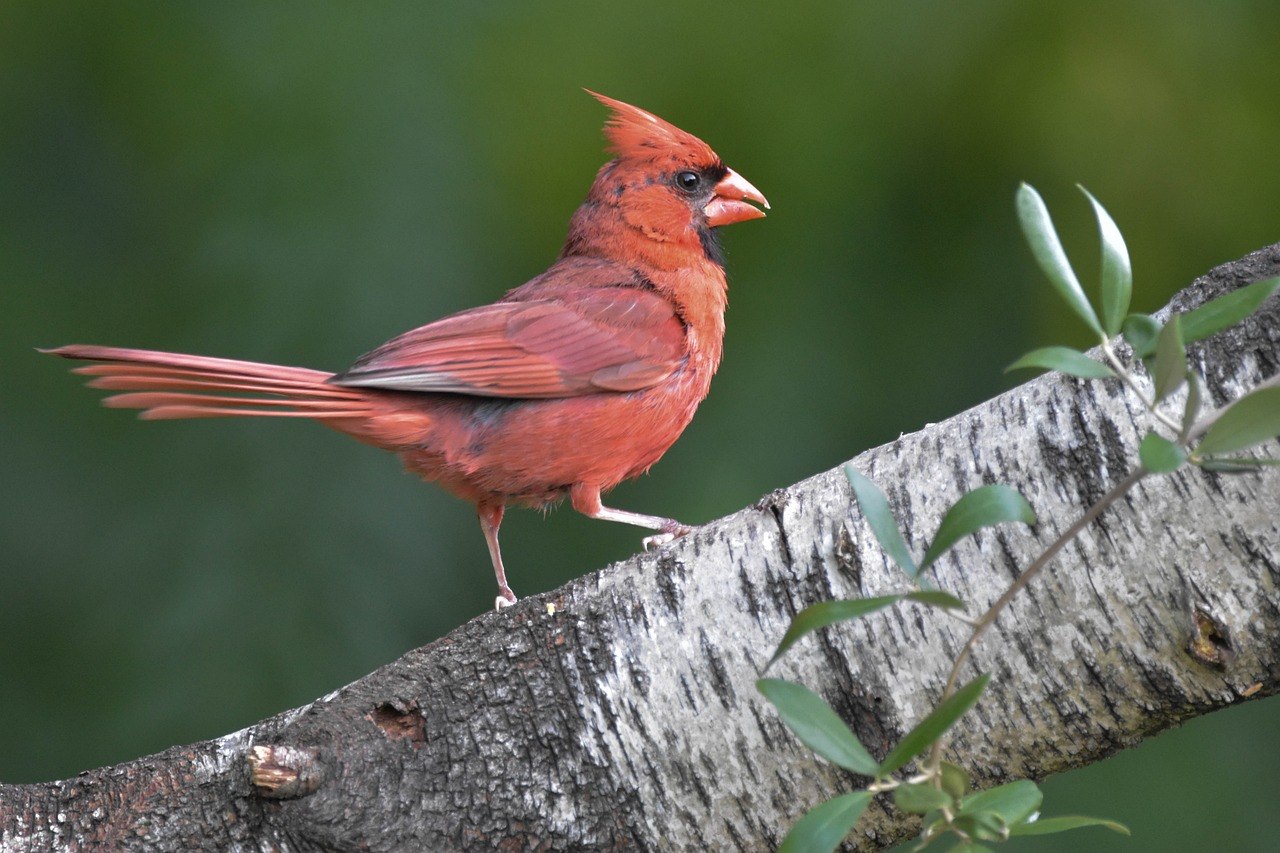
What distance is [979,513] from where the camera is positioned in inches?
50.9

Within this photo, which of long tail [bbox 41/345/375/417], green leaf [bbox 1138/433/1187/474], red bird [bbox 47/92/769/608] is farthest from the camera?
red bird [bbox 47/92/769/608]

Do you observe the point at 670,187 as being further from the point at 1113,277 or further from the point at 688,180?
the point at 1113,277

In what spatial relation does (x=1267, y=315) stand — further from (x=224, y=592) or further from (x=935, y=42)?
(x=224, y=592)

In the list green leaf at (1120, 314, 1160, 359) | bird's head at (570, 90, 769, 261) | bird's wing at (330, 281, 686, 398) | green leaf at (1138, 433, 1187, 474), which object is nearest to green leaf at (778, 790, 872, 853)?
green leaf at (1138, 433, 1187, 474)

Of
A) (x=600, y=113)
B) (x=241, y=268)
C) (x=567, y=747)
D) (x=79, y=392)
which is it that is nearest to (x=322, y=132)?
(x=241, y=268)

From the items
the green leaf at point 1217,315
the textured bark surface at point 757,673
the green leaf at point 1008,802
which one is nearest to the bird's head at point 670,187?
the textured bark surface at point 757,673

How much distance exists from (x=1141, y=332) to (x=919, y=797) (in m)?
0.56

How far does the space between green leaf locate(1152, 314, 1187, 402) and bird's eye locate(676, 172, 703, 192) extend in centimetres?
278

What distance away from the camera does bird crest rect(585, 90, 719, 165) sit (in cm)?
386

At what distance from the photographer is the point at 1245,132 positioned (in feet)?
11.8

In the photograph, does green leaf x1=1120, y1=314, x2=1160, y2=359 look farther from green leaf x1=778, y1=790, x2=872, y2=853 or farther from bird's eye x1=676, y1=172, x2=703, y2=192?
bird's eye x1=676, y1=172, x2=703, y2=192

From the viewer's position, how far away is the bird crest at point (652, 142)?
3.86 meters

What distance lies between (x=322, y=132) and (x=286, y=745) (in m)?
2.53

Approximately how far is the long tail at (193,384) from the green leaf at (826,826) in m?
1.91
